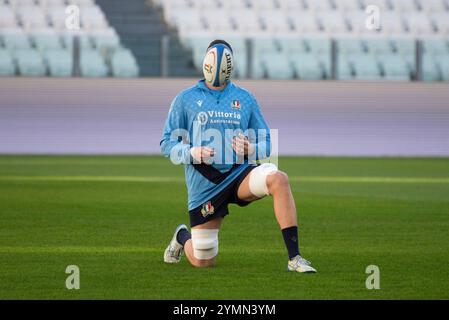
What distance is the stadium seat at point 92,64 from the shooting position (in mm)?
27984

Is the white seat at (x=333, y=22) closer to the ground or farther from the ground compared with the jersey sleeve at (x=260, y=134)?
farther from the ground

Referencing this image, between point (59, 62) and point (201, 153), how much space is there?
64.0 feet

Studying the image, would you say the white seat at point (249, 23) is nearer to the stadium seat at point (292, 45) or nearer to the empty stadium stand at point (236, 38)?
the empty stadium stand at point (236, 38)

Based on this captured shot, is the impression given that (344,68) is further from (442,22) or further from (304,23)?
(442,22)

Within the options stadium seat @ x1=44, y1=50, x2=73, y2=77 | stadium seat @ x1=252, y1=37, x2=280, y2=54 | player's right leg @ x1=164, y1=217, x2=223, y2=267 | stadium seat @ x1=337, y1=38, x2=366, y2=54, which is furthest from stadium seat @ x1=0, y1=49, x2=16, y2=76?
player's right leg @ x1=164, y1=217, x2=223, y2=267

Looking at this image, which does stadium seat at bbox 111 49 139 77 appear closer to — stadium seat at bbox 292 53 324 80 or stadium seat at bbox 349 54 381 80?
stadium seat at bbox 292 53 324 80

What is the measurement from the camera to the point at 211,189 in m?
9.70

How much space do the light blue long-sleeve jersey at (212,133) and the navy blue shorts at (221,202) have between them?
0.04 meters

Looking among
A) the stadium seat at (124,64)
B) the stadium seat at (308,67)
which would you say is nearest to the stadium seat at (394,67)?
the stadium seat at (308,67)

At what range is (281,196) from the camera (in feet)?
30.2

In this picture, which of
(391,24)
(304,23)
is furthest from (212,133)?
(391,24)

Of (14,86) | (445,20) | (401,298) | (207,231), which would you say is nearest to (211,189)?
(207,231)

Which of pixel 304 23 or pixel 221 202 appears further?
pixel 304 23

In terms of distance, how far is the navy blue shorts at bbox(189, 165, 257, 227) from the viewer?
31.7ft
